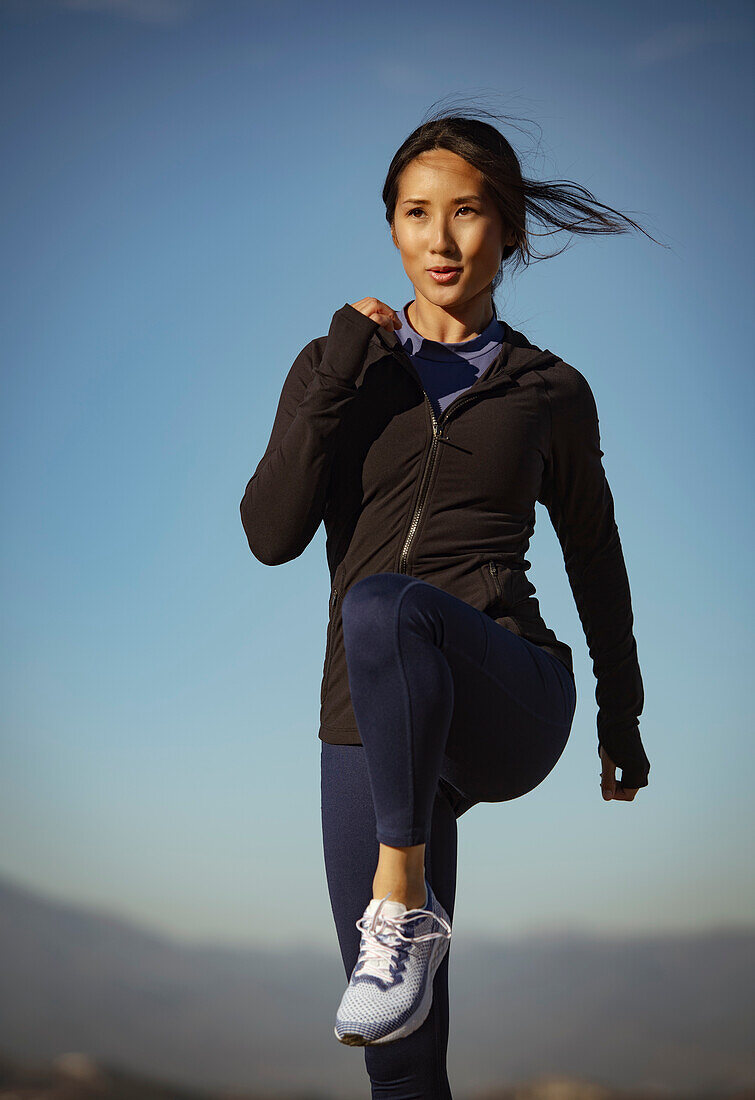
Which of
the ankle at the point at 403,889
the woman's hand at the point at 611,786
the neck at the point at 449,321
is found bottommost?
the ankle at the point at 403,889

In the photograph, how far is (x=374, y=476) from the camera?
160 centimetres

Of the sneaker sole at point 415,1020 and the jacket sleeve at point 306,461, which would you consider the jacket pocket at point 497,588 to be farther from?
the sneaker sole at point 415,1020

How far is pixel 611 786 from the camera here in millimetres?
1888

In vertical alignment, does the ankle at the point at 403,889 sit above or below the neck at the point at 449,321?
below

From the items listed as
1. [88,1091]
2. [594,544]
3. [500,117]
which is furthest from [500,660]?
[88,1091]

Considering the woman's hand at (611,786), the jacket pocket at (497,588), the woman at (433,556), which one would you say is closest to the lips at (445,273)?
the woman at (433,556)

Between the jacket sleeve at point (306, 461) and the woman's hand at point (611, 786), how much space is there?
0.67 meters

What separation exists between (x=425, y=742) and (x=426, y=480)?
0.44m

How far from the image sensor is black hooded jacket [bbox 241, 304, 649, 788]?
151 cm

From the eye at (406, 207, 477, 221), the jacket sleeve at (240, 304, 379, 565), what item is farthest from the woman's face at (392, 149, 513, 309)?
the jacket sleeve at (240, 304, 379, 565)

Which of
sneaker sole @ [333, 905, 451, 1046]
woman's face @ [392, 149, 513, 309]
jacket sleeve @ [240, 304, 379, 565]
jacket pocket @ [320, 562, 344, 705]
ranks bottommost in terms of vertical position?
sneaker sole @ [333, 905, 451, 1046]

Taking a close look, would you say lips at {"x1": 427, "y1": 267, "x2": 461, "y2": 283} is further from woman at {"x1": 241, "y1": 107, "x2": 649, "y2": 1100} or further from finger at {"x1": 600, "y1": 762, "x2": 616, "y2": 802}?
finger at {"x1": 600, "y1": 762, "x2": 616, "y2": 802}

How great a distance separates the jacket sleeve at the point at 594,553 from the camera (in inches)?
67.4

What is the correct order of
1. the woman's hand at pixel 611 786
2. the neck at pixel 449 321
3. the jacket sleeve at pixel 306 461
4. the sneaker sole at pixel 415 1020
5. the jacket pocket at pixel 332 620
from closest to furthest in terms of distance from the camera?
the sneaker sole at pixel 415 1020
the jacket sleeve at pixel 306 461
the jacket pocket at pixel 332 620
the neck at pixel 449 321
the woman's hand at pixel 611 786
